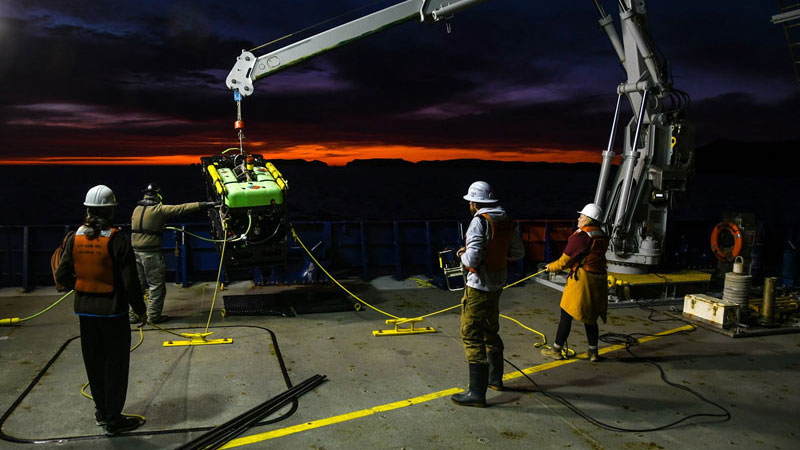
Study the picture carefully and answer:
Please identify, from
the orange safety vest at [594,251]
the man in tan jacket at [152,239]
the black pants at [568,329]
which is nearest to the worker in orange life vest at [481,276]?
the orange safety vest at [594,251]

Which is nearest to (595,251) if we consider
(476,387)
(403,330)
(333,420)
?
(476,387)

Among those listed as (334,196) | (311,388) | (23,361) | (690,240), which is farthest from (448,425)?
(334,196)

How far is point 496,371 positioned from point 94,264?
389 cm

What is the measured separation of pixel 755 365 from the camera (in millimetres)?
6605

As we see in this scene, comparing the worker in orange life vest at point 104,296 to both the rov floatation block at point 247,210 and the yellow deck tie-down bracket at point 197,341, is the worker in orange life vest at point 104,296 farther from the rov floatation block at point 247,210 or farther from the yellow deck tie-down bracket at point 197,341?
the rov floatation block at point 247,210

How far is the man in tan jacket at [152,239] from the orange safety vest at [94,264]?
3.11 metres

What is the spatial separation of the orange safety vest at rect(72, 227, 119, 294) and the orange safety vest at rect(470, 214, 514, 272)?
318 centimetres

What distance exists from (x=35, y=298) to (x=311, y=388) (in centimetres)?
640

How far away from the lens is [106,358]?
452 cm

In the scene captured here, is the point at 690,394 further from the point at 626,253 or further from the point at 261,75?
the point at 261,75

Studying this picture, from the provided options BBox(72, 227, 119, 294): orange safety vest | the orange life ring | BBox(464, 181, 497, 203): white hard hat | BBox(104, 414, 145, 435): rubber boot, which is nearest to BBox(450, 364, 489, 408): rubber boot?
BBox(464, 181, 497, 203): white hard hat

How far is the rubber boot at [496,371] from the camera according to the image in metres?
5.48

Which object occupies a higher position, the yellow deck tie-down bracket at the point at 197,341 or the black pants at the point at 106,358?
the black pants at the point at 106,358

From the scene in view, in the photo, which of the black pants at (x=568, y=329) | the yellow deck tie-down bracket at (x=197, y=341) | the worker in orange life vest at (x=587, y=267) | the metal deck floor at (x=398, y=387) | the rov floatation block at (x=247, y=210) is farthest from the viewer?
the rov floatation block at (x=247, y=210)
